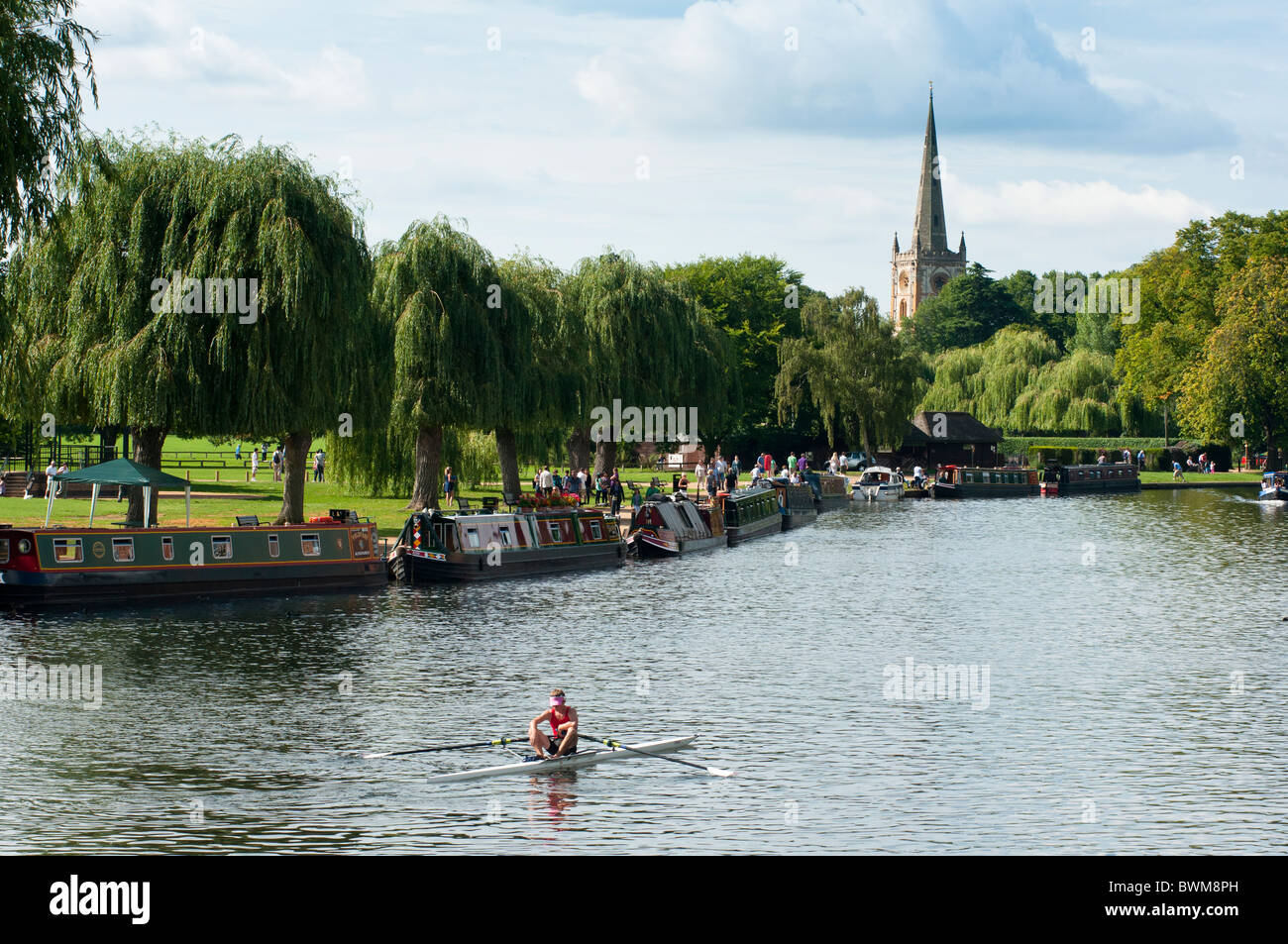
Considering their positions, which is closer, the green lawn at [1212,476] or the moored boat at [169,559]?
the moored boat at [169,559]

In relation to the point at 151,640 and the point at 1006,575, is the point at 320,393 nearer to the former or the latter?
the point at 151,640

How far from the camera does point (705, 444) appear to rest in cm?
9650

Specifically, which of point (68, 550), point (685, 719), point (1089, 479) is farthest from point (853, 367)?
point (685, 719)

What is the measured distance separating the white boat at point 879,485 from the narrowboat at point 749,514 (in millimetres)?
20455

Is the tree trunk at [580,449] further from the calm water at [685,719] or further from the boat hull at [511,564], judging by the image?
the calm water at [685,719]

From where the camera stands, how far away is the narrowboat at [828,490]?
259 ft

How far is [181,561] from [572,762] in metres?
19.3

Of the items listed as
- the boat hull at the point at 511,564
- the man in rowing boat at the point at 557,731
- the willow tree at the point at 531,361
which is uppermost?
the willow tree at the point at 531,361

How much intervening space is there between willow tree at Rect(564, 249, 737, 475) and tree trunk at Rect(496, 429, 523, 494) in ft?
25.6

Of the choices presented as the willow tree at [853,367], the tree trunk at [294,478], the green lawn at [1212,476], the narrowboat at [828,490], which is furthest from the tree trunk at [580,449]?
the green lawn at [1212,476]

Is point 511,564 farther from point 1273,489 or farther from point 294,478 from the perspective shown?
point 1273,489

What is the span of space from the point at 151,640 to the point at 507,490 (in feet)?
95.9

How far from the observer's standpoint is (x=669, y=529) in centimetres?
5241

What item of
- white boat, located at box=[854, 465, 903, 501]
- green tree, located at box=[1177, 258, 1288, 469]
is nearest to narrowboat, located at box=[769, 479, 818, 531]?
white boat, located at box=[854, 465, 903, 501]
